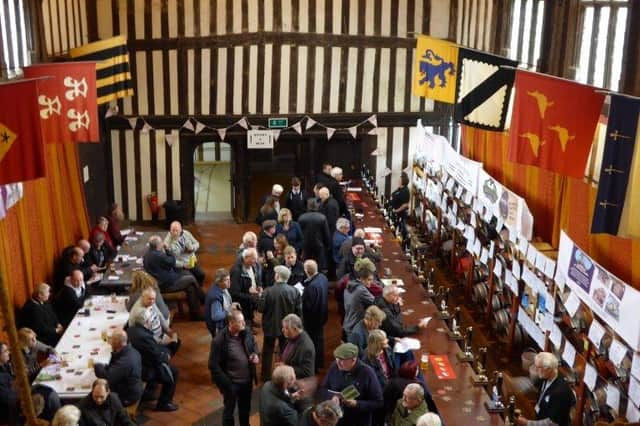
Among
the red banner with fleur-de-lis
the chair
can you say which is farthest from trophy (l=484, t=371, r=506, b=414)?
the red banner with fleur-de-lis

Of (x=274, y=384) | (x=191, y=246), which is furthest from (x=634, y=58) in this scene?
(x=191, y=246)

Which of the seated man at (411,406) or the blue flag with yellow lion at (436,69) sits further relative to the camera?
the blue flag with yellow lion at (436,69)

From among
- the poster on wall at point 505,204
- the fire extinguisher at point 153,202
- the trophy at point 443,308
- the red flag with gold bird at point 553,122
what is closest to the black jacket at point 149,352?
the trophy at point 443,308

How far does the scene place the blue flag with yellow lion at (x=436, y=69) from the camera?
13.3 m

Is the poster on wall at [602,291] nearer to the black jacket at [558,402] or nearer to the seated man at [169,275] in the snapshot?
the black jacket at [558,402]

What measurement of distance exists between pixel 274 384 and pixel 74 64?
6.29 m

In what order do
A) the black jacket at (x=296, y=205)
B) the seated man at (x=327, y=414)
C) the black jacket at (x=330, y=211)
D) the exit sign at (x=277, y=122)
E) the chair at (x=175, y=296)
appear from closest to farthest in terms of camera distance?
the seated man at (x=327, y=414), the chair at (x=175, y=296), the black jacket at (x=330, y=211), the black jacket at (x=296, y=205), the exit sign at (x=277, y=122)

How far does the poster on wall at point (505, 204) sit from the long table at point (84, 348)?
5491 mm

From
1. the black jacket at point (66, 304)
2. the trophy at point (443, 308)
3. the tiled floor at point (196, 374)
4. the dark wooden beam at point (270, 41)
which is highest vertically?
the dark wooden beam at point (270, 41)

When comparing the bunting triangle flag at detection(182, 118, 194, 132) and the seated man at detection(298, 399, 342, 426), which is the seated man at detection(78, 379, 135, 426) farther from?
the bunting triangle flag at detection(182, 118, 194, 132)

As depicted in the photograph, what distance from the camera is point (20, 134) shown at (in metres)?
8.40

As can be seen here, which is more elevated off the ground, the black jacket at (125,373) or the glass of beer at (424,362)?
the glass of beer at (424,362)

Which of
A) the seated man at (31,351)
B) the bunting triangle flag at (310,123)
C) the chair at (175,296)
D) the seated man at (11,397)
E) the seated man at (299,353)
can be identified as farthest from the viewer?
the bunting triangle flag at (310,123)

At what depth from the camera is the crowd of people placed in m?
7.32
